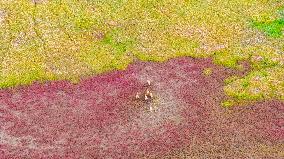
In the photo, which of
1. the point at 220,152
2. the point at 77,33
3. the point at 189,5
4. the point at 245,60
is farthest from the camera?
the point at 189,5

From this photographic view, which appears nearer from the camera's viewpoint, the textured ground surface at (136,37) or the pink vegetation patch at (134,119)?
the pink vegetation patch at (134,119)

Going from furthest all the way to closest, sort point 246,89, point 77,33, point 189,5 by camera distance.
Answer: point 189,5 < point 77,33 < point 246,89

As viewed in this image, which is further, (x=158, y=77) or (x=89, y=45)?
(x=89, y=45)

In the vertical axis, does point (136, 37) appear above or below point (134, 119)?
above

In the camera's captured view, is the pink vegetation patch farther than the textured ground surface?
No

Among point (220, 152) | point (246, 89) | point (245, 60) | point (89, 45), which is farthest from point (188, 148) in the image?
point (89, 45)

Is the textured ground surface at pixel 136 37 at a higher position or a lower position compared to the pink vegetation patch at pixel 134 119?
higher

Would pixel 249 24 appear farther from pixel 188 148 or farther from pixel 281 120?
pixel 188 148

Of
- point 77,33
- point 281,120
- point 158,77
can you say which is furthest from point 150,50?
point 281,120
